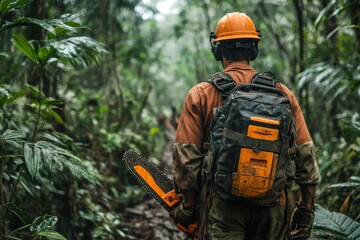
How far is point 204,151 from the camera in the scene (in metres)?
2.65

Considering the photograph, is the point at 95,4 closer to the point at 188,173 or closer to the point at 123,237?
the point at 123,237

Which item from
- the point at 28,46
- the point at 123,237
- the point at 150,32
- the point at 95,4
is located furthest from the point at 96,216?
the point at 150,32

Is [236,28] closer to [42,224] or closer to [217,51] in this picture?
[217,51]

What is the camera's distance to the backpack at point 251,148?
229cm

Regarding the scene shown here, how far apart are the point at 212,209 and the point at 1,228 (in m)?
1.54

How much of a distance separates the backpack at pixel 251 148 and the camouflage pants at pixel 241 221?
0.37 feet

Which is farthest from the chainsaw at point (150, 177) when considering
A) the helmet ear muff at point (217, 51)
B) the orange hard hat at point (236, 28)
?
→ the orange hard hat at point (236, 28)

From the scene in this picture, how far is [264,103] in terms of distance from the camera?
2.34 meters

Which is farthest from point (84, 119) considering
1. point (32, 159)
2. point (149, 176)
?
point (32, 159)

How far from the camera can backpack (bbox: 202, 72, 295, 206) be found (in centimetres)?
229

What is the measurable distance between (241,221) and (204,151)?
521mm

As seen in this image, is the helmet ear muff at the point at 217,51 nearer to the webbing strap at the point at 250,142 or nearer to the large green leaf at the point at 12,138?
the webbing strap at the point at 250,142

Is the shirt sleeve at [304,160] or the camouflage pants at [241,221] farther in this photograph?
the shirt sleeve at [304,160]

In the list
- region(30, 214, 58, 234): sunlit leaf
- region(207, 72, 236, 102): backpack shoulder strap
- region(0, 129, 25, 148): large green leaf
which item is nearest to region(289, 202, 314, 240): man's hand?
region(207, 72, 236, 102): backpack shoulder strap
